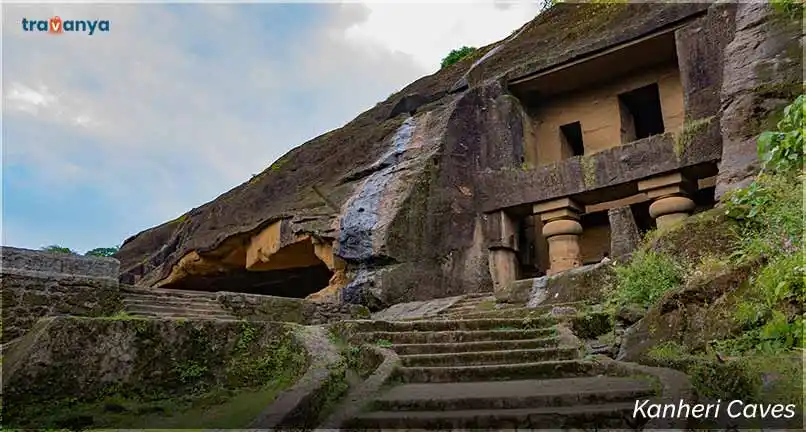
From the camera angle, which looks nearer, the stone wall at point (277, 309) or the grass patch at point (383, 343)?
the grass patch at point (383, 343)

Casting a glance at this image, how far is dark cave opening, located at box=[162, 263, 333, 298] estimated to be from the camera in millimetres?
16297

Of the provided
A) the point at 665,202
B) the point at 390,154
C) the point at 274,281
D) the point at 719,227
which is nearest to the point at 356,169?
the point at 390,154

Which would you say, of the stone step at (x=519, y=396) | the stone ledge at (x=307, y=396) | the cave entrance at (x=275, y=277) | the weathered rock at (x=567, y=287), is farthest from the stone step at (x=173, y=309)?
the cave entrance at (x=275, y=277)

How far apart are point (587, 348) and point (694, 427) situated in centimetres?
246

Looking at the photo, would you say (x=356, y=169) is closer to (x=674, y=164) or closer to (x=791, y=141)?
(x=674, y=164)

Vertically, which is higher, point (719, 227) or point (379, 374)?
point (719, 227)

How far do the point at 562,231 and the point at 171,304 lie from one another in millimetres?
7849

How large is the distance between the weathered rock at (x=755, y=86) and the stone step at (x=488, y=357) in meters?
3.96

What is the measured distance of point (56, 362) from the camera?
5.21 m

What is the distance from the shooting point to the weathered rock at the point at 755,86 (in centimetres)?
790

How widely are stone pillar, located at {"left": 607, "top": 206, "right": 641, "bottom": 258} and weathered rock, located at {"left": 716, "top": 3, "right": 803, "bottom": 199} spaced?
164cm

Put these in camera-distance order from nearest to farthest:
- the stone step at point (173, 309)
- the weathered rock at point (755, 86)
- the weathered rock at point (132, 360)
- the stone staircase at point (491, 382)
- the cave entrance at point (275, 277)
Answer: the stone staircase at point (491, 382) < the weathered rock at point (132, 360) < the weathered rock at point (755, 86) < the stone step at point (173, 309) < the cave entrance at point (275, 277)

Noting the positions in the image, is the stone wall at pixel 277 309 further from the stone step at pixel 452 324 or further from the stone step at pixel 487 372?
the stone step at pixel 487 372

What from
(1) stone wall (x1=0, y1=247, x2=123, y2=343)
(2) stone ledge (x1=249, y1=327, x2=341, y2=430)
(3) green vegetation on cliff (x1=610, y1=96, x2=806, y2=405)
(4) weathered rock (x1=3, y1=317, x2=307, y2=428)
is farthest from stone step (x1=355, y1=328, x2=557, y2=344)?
(1) stone wall (x1=0, y1=247, x2=123, y2=343)
